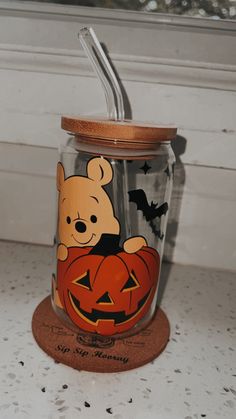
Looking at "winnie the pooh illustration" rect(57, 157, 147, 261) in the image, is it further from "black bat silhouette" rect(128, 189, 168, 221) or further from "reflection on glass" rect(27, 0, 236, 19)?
"reflection on glass" rect(27, 0, 236, 19)

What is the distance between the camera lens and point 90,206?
393 millimetres

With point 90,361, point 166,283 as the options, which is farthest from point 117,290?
point 166,283

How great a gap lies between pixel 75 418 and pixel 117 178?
244mm

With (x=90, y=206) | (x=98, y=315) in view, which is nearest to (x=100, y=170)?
(x=90, y=206)

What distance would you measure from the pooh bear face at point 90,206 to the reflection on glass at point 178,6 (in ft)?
1.04

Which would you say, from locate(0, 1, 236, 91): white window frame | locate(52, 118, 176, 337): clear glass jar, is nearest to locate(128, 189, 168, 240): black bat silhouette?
locate(52, 118, 176, 337): clear glass jar

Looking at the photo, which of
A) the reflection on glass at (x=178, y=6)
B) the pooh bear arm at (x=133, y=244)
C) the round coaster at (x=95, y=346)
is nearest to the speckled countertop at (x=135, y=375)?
the round coaster at (x=95, y=346)

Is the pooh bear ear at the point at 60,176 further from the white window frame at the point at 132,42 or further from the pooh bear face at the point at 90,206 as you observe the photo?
the white window frame at the point at 132,42

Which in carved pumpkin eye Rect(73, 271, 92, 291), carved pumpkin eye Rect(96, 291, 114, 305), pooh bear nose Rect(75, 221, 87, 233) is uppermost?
pooh bear nose Rect(75, 221, 87, 233)

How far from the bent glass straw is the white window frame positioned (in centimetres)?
10

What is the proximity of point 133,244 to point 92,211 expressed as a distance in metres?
0.05

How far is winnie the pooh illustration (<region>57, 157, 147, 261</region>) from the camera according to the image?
0.39m

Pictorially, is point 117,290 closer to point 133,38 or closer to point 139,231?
point 139,231

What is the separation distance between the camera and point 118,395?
368 millimetres
